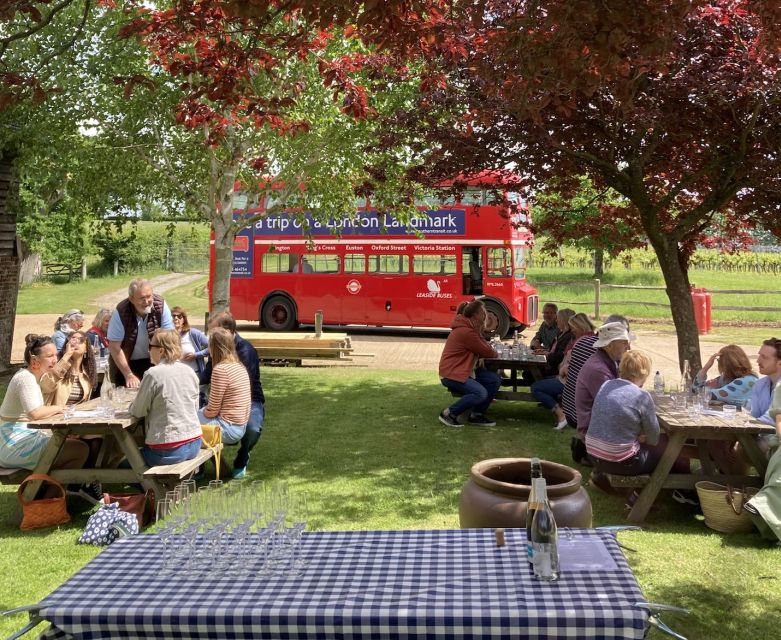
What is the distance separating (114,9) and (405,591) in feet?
33.2

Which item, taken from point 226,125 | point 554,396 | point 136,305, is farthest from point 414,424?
point 226,125

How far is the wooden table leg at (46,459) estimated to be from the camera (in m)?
5.66

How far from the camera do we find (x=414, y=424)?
30.4 ft

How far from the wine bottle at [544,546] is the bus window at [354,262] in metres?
17.4

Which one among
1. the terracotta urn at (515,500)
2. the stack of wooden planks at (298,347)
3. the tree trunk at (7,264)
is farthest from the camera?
the stack of wooden planks at (298,347)

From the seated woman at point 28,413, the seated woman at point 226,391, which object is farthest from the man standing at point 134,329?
the seated woman at point 28,413

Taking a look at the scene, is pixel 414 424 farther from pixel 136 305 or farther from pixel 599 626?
pixel 599 626

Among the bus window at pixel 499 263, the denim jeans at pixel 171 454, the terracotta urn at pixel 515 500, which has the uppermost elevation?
the bus window at pixel 499 263

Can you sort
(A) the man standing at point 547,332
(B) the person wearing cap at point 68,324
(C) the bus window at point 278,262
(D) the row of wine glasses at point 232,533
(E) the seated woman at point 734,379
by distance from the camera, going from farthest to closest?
(C) the bus window at point 278,262 < (A) the man standing at point 547,332 < (B) the person wearing cap at point 68,324 < (E) the seated woman at point 734,379 < (D) the row of wine glasses at point 232,533

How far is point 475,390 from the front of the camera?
8.88 m

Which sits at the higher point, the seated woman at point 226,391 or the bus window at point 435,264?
the bus window at point 435,264

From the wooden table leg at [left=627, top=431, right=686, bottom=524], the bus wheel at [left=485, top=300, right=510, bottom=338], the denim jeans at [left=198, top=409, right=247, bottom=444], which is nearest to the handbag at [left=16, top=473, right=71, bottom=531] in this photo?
the denim jeans at [left=198, top=409, right=247, bottom=444]

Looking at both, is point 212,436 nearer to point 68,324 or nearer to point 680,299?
point 68,324

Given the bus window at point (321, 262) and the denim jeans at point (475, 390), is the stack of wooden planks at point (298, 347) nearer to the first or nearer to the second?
the bus window at point (321, 262)
